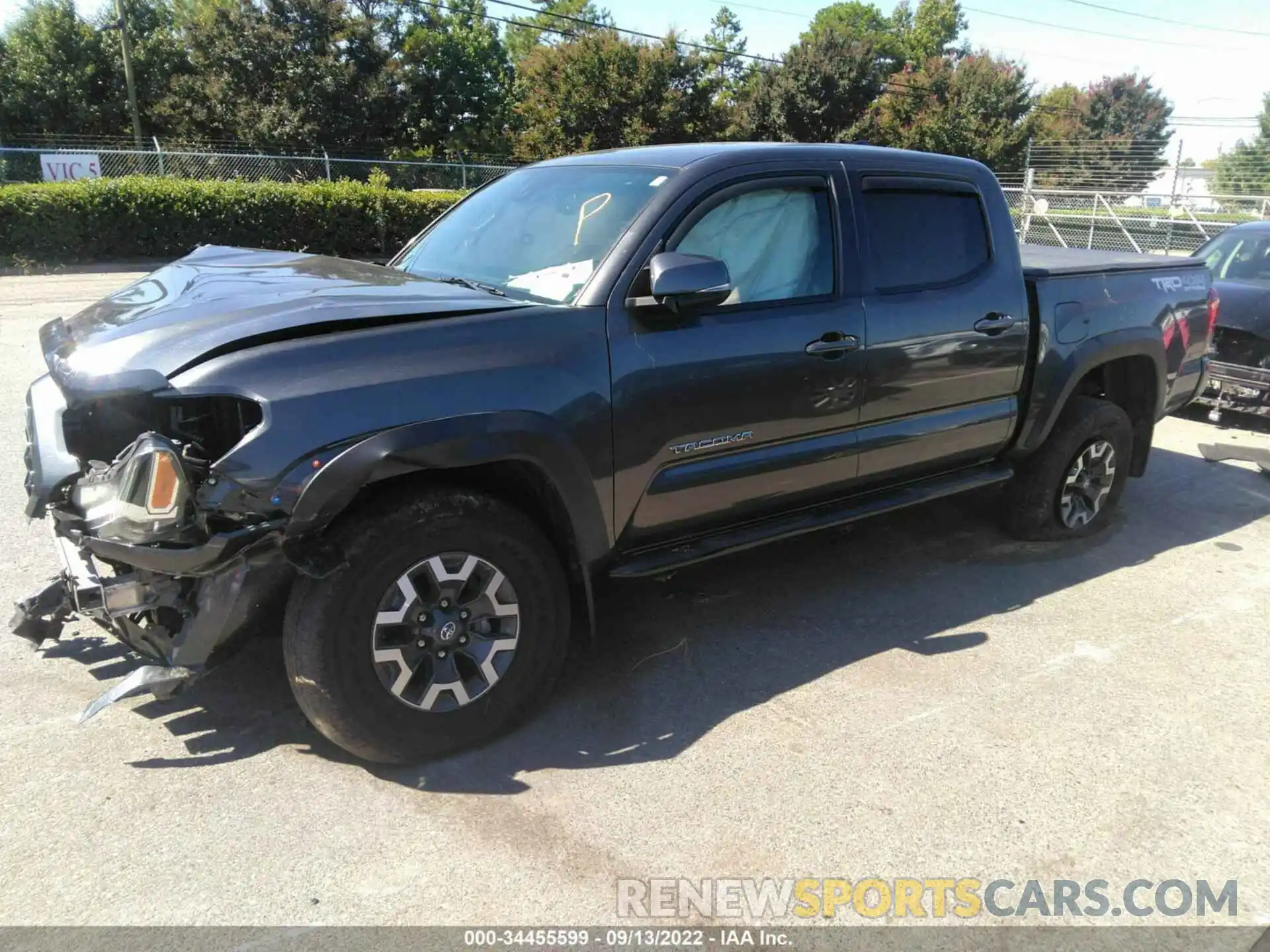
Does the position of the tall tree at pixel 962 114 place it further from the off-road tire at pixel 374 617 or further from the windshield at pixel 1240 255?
the off-road tire at pixel 374 617

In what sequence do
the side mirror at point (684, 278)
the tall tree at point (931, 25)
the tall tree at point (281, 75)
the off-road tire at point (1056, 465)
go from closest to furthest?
the side mirror at point (684, 278) < the off-road tire at point (1056, 465) < the tall tree at point (281, 75) < the tall tree at point (931, 25)

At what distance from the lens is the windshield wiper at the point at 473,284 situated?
11.3 feet

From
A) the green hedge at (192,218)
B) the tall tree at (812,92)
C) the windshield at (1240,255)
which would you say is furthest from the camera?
the tall tree at (812,92)

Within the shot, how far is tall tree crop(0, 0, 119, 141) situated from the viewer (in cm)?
3522

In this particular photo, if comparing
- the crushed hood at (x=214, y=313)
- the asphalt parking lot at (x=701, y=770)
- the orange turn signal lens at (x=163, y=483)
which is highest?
the crushed hood at (x=214, y=313)

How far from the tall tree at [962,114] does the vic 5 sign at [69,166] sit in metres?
30.6

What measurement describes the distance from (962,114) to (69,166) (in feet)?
117

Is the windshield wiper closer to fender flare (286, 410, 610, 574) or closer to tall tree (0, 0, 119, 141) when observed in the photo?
fender flare (286, 410, 610, 574)

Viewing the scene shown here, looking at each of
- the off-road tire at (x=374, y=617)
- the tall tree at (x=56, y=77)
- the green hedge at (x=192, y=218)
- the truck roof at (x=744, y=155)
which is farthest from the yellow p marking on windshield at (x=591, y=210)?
the tall tree at (x=56, y=77)

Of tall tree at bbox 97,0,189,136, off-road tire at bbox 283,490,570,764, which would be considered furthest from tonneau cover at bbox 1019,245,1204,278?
tall tree at bbox 97,0,189,136

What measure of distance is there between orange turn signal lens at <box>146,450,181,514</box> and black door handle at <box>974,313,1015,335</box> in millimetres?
3415

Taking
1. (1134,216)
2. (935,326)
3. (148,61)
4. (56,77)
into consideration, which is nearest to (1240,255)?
(935,326)

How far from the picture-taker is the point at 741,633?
3988 mm

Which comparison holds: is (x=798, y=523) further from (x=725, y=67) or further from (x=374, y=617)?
(x=725, y=67)
